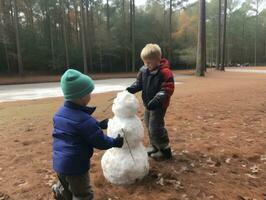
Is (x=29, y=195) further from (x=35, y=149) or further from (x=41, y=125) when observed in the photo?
(x=41, y=125)

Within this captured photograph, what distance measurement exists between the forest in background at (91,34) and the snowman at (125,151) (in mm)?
27487

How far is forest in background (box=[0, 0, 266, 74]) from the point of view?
1335 inches

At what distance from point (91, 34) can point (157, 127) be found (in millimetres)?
35220

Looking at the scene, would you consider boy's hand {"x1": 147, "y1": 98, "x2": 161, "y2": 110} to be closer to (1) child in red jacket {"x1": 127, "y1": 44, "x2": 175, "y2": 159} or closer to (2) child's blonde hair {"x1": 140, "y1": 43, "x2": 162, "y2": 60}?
(1) child in red jacket {"x1": 127, "y1": 44, "x2": 175, "y2": 159}

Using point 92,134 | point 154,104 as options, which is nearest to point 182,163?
point 154,104

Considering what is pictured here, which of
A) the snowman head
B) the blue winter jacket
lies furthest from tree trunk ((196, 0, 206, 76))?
the blue winter jacket

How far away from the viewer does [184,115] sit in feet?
23.9

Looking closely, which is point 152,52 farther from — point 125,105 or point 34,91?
point 34,91

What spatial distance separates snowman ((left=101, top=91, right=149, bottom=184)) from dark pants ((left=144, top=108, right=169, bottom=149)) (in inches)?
19.6

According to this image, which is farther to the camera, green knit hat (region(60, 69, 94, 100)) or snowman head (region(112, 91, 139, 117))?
snowman head (region(112, 91, 139, 117))

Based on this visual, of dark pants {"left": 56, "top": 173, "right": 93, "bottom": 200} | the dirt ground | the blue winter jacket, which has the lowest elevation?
the dirt ground

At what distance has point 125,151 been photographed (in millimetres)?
3555

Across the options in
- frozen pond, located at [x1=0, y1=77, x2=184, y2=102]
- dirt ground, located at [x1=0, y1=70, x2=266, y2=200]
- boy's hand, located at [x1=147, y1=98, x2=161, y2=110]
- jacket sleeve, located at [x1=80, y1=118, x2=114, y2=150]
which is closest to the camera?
jacket sleeve, located at [x1=80, y1=118, x2=114, y2=150]

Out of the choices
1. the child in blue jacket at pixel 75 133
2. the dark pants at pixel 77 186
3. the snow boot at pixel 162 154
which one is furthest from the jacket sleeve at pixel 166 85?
the dark pants at pixel 77 186
